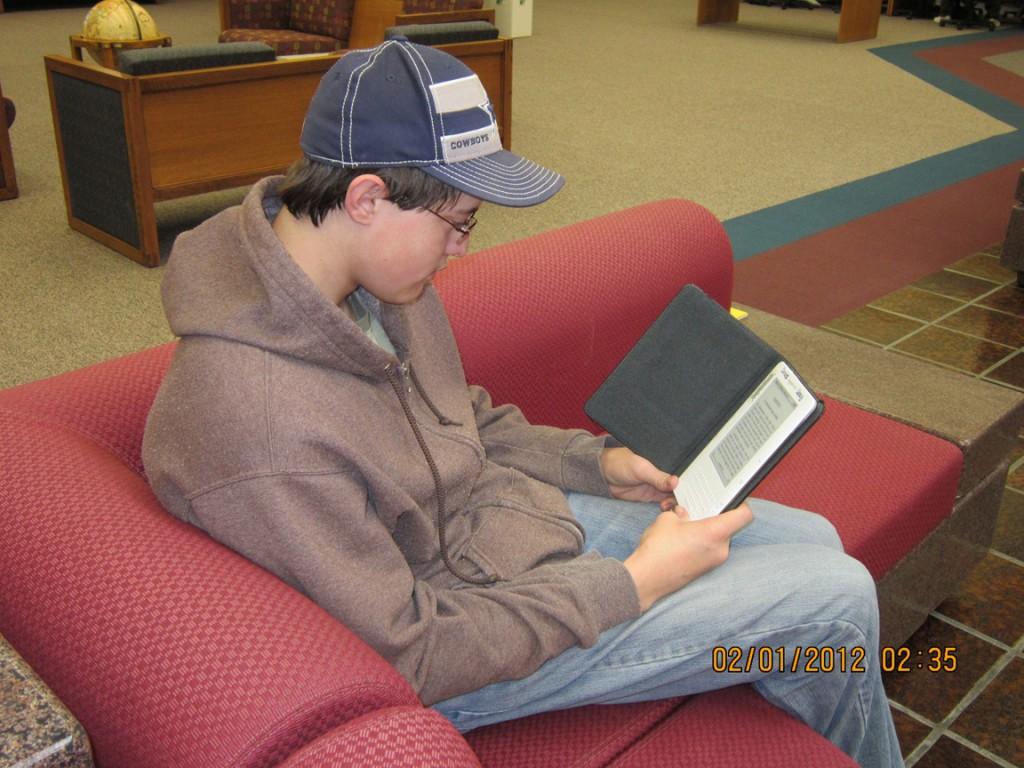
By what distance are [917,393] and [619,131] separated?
4034 mm

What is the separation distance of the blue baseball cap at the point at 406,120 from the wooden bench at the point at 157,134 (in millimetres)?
2837

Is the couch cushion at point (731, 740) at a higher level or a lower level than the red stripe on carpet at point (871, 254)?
higher

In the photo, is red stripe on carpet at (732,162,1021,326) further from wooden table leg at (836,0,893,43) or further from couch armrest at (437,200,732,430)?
wooden table leg at (836,0,893,43)

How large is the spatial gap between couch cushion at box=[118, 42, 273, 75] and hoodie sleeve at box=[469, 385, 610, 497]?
270 centimetres

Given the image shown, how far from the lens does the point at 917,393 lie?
2127mm

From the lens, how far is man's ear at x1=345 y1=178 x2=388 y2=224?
3.86ft

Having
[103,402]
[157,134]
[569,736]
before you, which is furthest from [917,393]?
[157,134]

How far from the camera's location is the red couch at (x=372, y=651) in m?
0.97

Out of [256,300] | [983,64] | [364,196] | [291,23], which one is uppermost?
[364,196]

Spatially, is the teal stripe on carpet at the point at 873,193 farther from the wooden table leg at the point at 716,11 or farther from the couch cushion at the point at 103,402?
the wooden table leg at the point at 716,11

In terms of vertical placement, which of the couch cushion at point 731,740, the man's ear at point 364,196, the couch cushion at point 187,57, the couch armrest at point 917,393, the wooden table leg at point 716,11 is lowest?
the wooden table leg at point 716,11

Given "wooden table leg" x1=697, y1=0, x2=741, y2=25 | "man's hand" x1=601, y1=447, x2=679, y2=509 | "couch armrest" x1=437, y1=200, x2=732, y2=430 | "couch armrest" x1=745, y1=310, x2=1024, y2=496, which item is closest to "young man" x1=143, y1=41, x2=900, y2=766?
"man's hand" x1=601, y1=447, x2=679, y2=509

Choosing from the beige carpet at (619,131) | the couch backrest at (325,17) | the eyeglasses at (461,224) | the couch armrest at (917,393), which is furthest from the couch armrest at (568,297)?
the couch backrest at (325,17)

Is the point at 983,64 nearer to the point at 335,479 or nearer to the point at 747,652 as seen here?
the point at 747,652
